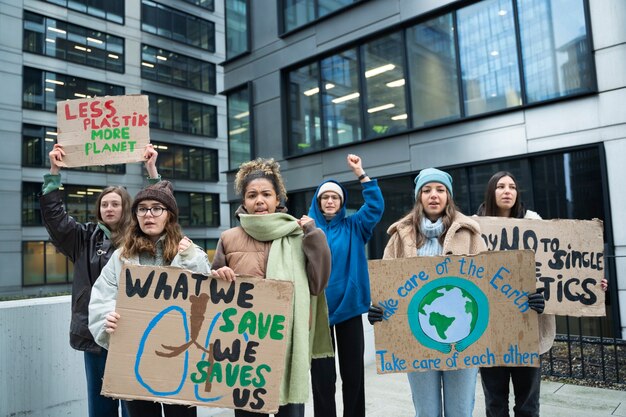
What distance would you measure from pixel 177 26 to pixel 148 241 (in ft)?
100

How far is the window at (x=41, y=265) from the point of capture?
23.1m

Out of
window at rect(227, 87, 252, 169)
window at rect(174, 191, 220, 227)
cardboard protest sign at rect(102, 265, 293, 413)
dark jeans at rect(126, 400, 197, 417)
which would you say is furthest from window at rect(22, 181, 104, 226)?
cardboard protest sign at rect(102, 265, 293, 413)

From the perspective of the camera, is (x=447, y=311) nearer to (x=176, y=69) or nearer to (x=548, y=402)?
(x=548, y=402)

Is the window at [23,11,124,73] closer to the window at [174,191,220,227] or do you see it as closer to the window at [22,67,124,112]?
the window at [22,67,124,112]

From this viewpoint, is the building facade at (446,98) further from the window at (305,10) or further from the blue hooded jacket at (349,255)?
the blue hooded jacket at (349,255)

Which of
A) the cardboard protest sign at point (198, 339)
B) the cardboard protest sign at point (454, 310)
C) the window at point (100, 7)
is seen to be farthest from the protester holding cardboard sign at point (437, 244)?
the window at point (100, 7)

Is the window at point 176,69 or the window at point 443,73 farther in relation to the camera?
the window at point 176,69

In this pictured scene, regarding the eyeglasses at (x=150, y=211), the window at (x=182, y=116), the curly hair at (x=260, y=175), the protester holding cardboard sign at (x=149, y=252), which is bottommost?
the protester holding cardboard sign at (x=149, y=252)

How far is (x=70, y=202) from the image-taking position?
970 inches

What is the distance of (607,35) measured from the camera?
7.93 metres

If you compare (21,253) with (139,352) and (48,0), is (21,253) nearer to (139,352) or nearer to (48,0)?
(48,0)

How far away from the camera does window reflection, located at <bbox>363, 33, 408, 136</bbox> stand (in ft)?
35.4

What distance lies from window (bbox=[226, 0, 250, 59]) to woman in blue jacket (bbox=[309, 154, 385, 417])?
11.7 m

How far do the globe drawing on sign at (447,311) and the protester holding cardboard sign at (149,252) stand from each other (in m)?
1.32
